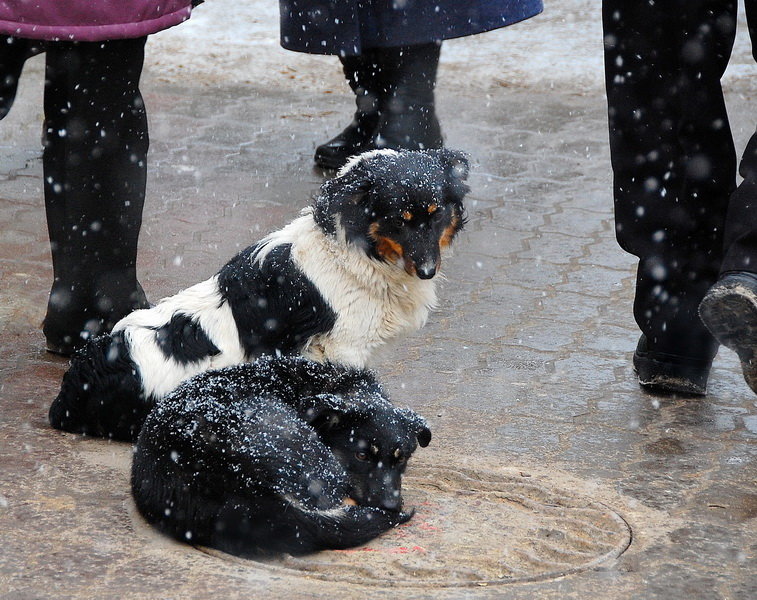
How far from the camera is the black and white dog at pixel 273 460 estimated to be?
10.4 feet

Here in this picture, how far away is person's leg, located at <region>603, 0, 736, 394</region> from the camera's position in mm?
4352

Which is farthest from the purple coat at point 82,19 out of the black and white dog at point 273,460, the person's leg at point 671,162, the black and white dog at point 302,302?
the person's leg at point 671,162

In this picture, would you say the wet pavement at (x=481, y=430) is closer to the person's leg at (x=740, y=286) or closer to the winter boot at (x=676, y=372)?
the winter boot at (x=676, y=372)

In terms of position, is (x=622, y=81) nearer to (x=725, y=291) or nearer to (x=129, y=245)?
(x=725, y=291)

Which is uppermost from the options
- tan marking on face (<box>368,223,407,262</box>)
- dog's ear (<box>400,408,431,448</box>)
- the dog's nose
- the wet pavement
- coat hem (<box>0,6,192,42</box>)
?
coat hem (<box>0,6,192,42</box>)

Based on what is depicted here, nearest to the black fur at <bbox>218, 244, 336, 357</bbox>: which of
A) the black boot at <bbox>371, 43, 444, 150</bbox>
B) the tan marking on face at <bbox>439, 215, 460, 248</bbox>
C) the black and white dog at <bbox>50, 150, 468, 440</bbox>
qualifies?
the black and white dog at <bbox>50, 150, 468, 440</bbox>

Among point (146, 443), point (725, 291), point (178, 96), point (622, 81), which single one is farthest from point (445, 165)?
point (178, 96)

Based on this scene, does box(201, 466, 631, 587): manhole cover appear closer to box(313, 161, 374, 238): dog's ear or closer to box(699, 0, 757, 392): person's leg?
box(699, 0, 757, 392): person's leg

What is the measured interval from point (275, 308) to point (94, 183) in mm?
1157

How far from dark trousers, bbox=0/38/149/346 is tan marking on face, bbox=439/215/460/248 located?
4.55 feet

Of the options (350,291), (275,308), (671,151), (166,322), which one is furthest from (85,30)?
(671,151)

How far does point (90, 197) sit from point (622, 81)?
2217 millimetres

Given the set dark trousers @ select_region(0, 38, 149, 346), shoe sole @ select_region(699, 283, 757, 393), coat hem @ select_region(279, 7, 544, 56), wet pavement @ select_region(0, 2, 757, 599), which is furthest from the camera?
coat hem @ select_region(279, 7, 544, 56)

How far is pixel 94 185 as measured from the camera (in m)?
4.75
